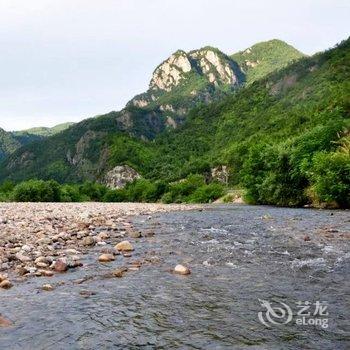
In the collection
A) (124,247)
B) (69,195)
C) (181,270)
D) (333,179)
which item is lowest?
(69,195)

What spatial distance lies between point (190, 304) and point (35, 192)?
89.8 metres

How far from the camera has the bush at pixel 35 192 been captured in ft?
295

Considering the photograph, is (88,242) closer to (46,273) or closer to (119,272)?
(46,273)

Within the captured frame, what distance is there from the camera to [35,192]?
93.4 m

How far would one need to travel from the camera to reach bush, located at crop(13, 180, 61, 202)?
89938 mm

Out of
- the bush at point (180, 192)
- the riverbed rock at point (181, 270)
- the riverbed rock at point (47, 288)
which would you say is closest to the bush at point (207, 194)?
the bush at point (180, 192)

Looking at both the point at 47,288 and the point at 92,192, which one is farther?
the point at 92,192

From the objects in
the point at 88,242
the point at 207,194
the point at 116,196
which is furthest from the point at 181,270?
the point at 116,196

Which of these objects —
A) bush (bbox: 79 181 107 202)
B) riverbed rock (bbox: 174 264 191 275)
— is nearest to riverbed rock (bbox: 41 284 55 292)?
riverbed rock (bbox: 174 264 191 275)

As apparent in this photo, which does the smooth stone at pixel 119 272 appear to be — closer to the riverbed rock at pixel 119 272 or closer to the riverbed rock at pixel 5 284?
the riverbed rock at pixel 119 272

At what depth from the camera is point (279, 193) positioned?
58.9 metres

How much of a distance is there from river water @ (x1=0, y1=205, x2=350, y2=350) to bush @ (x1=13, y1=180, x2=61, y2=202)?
80341 mm

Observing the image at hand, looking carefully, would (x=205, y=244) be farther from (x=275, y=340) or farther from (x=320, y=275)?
(x=275, y=340)

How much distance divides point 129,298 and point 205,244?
8727 millimetres
